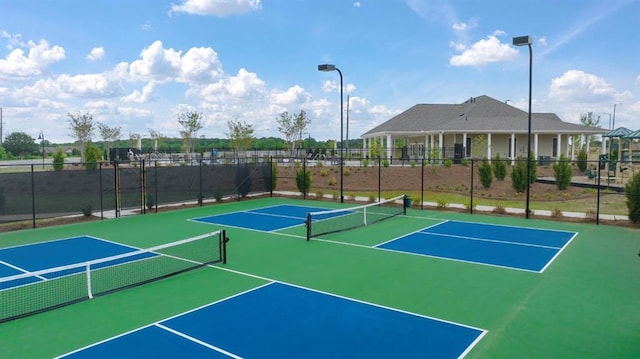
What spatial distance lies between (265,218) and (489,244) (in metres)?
8.35

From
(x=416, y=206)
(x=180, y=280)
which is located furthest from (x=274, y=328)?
(x=416, y=206)

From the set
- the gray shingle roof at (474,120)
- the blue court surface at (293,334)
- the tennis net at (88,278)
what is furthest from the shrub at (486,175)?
the blue court surface at (293,334)

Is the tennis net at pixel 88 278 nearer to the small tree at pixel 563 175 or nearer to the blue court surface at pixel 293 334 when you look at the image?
the blue court surface at pixel 293 334

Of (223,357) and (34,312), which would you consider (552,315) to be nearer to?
(223,357)

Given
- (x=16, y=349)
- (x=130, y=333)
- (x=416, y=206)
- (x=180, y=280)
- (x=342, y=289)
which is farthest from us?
(x=416, y=206)

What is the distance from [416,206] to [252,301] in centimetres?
1377

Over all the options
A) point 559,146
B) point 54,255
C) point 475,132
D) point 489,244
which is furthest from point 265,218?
point 559,146

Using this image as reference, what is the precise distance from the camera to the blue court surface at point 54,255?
10.4 m

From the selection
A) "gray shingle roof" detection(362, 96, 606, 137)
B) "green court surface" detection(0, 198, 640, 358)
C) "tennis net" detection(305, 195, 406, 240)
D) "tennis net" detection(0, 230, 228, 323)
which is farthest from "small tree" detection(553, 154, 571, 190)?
Answer: "tennis net" detection(0, 230, 228, 323)

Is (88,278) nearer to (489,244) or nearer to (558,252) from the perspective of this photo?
(489,244)

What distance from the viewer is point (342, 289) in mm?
9031

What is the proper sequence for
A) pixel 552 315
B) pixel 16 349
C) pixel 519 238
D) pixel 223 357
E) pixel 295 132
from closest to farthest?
pixel 223 357 < pixel 16 349 < pixel 552 315 < pixel 519 238 < pixel 295 132

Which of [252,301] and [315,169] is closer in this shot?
[252,301]

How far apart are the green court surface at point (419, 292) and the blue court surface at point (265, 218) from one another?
1.74 m
